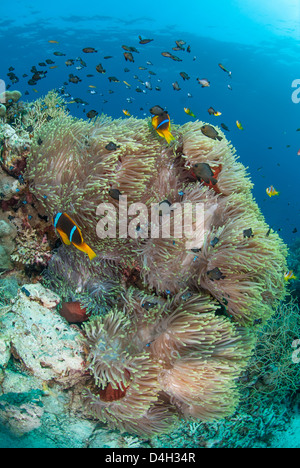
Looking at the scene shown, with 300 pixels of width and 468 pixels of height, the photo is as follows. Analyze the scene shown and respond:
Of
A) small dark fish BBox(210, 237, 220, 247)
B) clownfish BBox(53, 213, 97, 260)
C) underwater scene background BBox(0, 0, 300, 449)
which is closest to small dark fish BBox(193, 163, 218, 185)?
underwater scene background BBox(0, 0, 300, 449)

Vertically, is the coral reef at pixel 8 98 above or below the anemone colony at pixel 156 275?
above

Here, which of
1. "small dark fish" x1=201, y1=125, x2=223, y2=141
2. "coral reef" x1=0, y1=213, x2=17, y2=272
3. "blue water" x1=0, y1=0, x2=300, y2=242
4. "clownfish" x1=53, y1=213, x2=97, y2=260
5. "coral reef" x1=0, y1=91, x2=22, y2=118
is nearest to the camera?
"clownfish" x1=53, y1=213, x2=97, y2=260

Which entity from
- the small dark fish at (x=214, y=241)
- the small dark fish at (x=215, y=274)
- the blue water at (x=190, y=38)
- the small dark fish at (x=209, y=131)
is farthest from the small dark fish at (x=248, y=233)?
the blue water at (x=190, y=38)

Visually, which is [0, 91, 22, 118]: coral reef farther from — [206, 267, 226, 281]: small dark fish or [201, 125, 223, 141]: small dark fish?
[206, 267, 226, 281]: small dark fish

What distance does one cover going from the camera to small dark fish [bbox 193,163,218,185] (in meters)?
3.28

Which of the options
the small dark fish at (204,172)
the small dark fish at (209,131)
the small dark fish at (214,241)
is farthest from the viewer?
the small dark fish at (209,131)

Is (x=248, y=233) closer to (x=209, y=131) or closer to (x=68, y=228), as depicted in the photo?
(x=209, y=131)

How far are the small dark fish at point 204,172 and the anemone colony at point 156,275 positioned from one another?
Answer: 117 millimetres

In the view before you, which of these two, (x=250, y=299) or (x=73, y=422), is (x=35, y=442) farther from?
(x=250, y=299)

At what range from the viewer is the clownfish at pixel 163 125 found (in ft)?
11.0

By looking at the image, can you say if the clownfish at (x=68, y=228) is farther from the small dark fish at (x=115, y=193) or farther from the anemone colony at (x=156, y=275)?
the small dark fish at (x=115, y=193)

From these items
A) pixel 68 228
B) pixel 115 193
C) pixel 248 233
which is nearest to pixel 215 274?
pixel 248 233

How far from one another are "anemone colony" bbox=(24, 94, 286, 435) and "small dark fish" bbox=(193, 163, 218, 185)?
0.12 m

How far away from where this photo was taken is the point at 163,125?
134 inches
